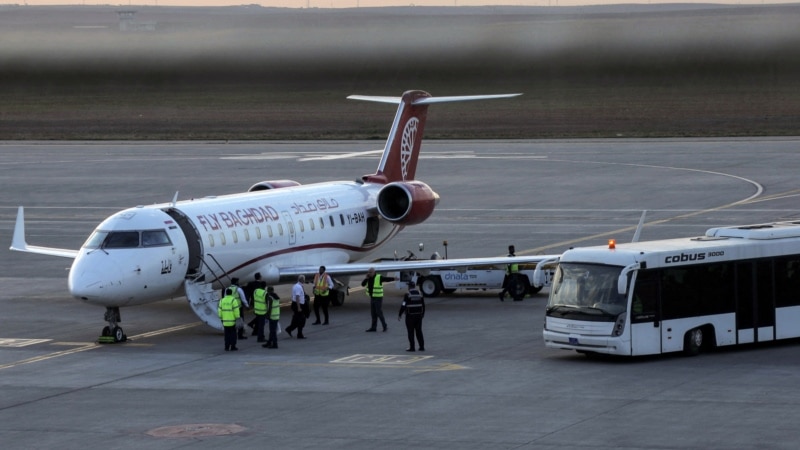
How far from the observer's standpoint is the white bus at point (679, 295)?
3034 cm

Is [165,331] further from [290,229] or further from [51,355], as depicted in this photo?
[290,229]

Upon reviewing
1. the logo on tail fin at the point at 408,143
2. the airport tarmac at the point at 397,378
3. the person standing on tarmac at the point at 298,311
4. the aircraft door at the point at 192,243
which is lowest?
the airport tarmac at the point at 397,378

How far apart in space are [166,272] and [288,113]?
106802 millimetres

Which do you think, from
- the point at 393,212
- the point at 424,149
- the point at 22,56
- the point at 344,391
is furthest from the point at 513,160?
the point at 344,391

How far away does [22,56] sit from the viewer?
293 feet

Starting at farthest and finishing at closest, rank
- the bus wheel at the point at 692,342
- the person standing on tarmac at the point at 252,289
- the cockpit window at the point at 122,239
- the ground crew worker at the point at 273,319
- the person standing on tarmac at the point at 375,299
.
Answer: the person standing on tarmac at the point at 252,289 < the person standing on tarmac at the point at 375,299 < the cockpit window at the point at 122,239 < the ground crew worker at the point at 273,319 < the bus wheel at the point at 692,342

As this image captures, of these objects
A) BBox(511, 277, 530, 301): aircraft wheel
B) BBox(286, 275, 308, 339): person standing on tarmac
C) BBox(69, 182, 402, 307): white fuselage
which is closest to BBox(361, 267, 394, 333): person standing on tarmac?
BBox(286, 275, 308, 339): person standing on tarmac

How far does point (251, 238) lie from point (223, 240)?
1.26m

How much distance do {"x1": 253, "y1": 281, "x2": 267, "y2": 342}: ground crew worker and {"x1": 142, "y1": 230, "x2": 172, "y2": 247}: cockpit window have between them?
3.04 m

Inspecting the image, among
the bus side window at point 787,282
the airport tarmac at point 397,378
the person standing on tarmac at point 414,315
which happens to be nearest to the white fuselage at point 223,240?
the airport tarmac at point 397,378

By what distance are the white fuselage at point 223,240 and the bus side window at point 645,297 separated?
1266 centimetres

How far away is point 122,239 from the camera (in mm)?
35594

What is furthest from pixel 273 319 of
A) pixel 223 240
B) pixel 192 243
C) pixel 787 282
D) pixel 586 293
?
pixel 787 282

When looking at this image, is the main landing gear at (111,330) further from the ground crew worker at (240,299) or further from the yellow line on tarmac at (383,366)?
the yellow line on tarmac at (383,366)
